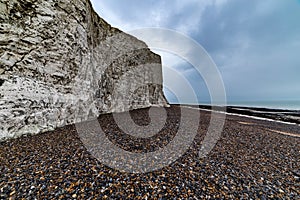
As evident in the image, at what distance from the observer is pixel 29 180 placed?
255 centimetres

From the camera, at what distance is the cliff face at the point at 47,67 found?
458 centimetres

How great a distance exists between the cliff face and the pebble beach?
116 centimetres

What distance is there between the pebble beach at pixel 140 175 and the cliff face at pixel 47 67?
1.16 meters

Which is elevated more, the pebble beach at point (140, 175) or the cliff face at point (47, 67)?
the cliff face at point (47, 67)

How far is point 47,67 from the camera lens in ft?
18.3

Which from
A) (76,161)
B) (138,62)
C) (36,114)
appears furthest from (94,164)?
(138,62)

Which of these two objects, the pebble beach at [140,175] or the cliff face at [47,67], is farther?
the cliff face at [47,67]

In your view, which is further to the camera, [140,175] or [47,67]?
[47,67]

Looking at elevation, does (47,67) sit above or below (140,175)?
above

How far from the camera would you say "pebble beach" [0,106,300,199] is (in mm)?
2398

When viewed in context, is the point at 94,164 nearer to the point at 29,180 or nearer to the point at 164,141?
the point at 29,180

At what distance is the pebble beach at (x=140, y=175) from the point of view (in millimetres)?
2398

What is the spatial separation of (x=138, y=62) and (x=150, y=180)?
46.8 feet

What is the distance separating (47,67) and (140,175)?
18.2 feet
